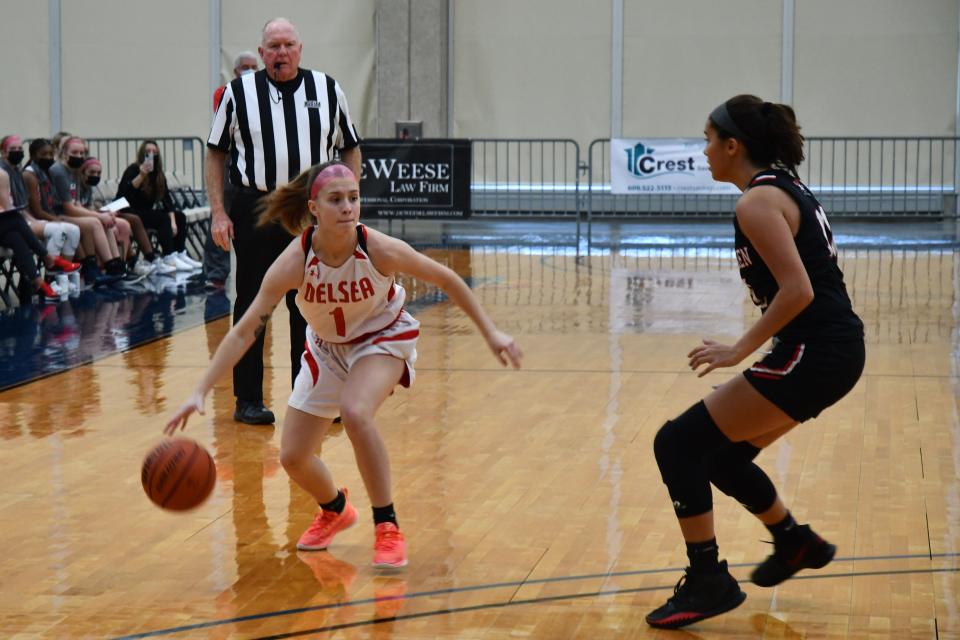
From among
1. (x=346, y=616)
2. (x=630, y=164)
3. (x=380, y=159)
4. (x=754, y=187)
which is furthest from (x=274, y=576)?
(x=630, y=164)

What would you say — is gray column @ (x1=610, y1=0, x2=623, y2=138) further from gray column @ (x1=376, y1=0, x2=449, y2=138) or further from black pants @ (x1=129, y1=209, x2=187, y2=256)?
black pants @ (x1=129, y1=209, x2=187, y2=256)

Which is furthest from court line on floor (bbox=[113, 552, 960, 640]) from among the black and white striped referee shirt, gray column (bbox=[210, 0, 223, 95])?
gray column (bbox=[210, 0, 223, 95])

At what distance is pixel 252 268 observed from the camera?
7.48 meters

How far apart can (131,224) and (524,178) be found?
9.41 metres

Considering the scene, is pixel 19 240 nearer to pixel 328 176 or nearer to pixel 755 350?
pixel 328 176

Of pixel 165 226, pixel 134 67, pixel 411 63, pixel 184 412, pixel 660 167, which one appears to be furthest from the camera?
pixel 134 67

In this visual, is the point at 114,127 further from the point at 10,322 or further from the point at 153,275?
the point at 10,322

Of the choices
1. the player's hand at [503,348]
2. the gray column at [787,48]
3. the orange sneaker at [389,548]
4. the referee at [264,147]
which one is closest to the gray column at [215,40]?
Answer: the gray column at [787,48]

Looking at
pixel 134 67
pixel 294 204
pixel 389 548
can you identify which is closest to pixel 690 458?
pixel 389 548

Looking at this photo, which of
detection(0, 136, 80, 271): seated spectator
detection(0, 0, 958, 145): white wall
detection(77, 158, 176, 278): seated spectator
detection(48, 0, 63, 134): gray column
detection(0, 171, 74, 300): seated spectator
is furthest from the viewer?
detection(48, 0, 63, 134): gray column

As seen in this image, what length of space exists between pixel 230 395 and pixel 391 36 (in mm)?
14760

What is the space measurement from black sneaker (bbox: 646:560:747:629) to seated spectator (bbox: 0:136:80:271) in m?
9.07

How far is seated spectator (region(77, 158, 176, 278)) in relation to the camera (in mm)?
13742

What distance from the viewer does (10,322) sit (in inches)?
429
